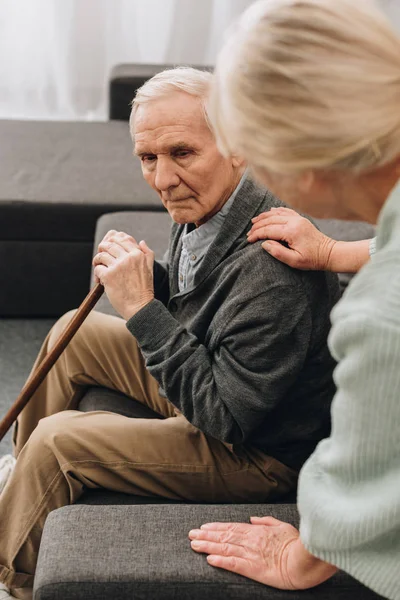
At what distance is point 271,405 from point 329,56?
0.67 m

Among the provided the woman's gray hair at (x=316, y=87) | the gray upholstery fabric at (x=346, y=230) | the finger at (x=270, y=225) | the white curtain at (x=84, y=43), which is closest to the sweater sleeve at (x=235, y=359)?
the finger at (x=270, y=225)

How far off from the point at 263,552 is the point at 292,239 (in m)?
0.52

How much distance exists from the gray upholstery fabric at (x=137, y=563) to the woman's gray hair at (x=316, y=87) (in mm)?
647

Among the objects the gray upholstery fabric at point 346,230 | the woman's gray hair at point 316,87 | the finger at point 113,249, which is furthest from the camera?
the gray upholstery fabric at point 346,230

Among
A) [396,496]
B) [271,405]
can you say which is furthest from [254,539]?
[396,496]

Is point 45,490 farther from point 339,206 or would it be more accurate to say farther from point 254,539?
point 339,206

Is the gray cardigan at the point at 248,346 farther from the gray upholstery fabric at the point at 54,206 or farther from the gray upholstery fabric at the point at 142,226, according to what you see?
the gray upholstery fabric at the point at 54,206

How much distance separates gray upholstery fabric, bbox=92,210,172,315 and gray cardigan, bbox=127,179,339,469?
0.68 m

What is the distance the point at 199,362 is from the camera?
4.76ft

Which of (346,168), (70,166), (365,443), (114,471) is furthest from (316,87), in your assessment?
(70,166)

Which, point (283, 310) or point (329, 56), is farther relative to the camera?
point (283, 310)

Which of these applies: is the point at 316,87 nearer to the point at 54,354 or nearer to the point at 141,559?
the point at 141,559

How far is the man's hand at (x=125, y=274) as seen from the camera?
60.9 inches

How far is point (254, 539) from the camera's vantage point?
51.7 inches
